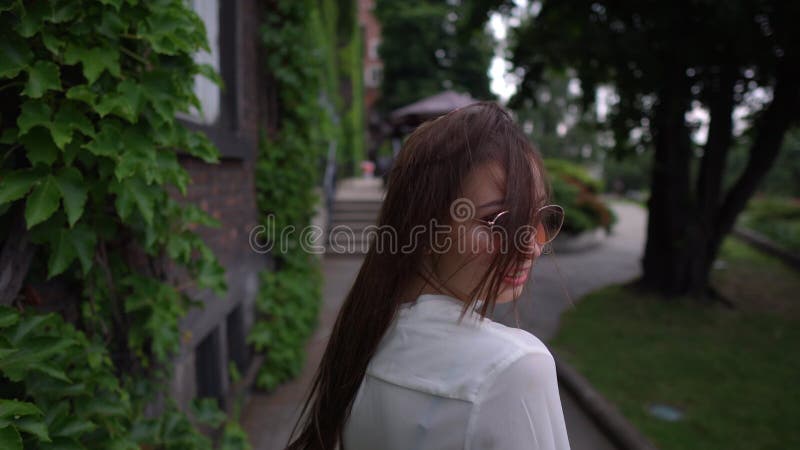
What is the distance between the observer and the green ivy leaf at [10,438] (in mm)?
1087

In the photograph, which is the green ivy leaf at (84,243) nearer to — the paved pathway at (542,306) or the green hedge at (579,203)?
the paved pathway at (542,306)

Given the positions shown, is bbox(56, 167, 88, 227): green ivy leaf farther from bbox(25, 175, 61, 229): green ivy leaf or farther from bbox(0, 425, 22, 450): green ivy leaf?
bbox(0, 425, 22, 450): green ivy leaf

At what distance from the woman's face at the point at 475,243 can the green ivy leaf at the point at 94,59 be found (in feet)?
3.44

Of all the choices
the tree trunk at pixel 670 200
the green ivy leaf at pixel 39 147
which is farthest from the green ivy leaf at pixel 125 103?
the tree trunk at pixel 670 200

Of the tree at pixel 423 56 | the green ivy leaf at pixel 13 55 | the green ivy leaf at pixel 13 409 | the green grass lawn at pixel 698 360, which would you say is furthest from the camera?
the tree at pixel 423 56

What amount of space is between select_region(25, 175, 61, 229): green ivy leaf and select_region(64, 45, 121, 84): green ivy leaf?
0.95ft

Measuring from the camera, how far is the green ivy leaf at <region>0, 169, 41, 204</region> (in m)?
1.31

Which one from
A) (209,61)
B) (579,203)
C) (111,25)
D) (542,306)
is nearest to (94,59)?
(111,25)

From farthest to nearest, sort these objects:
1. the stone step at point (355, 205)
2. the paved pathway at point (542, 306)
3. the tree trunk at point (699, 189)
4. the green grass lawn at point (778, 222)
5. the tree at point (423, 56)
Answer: the tree at point (423, 56)
the stone step at point (355, 205)
the green grass lawn at point (778, 222)
the tree trunk at point (699, 189)
the paved pathway at point (542, 306)

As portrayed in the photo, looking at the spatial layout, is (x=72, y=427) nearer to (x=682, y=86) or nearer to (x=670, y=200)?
(x=682, y=86)

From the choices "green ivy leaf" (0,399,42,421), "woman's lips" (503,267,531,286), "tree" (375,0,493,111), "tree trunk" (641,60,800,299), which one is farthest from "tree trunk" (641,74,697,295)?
"tree" (375,0,493,111)

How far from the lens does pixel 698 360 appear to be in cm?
550

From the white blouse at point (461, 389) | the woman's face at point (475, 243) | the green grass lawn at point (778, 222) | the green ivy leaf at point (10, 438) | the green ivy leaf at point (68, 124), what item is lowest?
the green grass lawn at point (778, 222)

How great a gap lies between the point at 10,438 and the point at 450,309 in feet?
3.03
